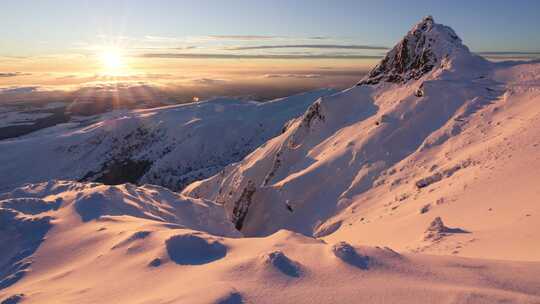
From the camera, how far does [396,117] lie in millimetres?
29203

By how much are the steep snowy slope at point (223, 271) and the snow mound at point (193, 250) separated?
3 centimetres

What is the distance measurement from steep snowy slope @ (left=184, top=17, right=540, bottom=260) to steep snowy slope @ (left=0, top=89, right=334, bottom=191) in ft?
138

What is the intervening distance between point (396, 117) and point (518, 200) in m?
16.9

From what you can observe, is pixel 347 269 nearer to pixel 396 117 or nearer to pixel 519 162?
pixel 519 162

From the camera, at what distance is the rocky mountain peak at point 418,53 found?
35375 mm

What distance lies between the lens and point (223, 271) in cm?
771

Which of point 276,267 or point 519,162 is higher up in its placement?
point 519,162

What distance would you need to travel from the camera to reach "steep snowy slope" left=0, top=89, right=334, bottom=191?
91.2 metres

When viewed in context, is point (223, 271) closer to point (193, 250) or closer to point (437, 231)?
point (193, 250)

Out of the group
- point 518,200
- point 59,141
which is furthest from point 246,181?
point 59,141

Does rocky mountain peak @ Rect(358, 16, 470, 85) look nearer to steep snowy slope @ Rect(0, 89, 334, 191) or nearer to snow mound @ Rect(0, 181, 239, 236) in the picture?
snow mound @ Rect(0, 181, 239, 236)

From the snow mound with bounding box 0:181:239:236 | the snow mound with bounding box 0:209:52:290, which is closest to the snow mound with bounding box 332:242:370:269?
the snow mound with bounding box 0:181:239:236

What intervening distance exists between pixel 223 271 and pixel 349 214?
1559 cm

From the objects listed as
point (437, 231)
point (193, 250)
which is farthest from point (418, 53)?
point (193, 250)
